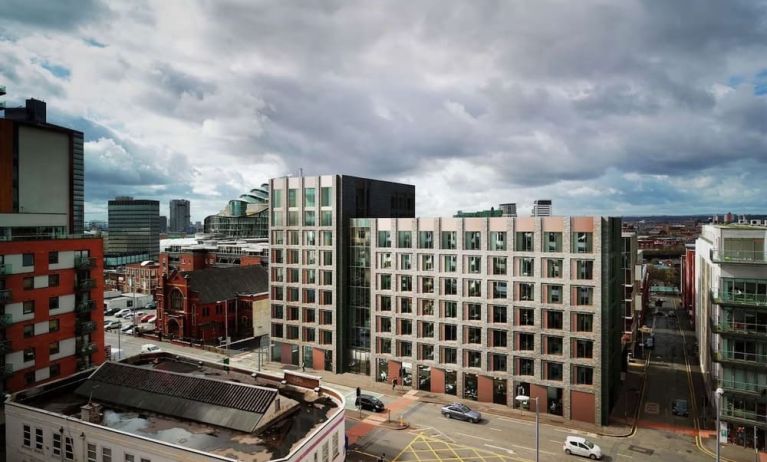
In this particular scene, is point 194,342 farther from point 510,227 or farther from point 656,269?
point 656,269

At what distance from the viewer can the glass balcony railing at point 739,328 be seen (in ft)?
156

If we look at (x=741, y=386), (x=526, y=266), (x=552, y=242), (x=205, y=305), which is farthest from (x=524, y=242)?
(x=205, y=305)

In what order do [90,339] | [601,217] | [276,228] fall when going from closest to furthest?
[601,217]
[90,339]
[276,228]

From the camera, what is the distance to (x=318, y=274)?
7475 centimetres

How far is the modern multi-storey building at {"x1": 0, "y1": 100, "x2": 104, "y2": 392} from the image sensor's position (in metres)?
54.5

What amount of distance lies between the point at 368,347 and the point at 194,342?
38.8 metres

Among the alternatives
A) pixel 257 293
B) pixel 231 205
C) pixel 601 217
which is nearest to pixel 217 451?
pixel 601 217

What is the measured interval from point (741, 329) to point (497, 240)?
26653 millimetres

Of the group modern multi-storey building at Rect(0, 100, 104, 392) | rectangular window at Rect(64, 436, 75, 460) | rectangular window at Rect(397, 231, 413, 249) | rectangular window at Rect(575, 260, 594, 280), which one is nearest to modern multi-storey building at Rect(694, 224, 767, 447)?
rectangular window at Rect(575, 260, 594, 280)

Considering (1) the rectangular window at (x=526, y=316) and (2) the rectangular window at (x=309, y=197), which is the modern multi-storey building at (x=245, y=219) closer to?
(2) the rectangular window at (x=309, y=197)

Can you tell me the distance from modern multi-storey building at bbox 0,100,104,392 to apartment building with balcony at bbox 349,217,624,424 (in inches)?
1509

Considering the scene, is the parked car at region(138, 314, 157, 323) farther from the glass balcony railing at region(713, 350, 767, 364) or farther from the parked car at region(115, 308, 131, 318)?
the glass balcony railing at region(713, 350, 767, 364)

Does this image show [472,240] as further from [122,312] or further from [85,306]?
[122,312]

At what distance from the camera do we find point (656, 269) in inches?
7205
